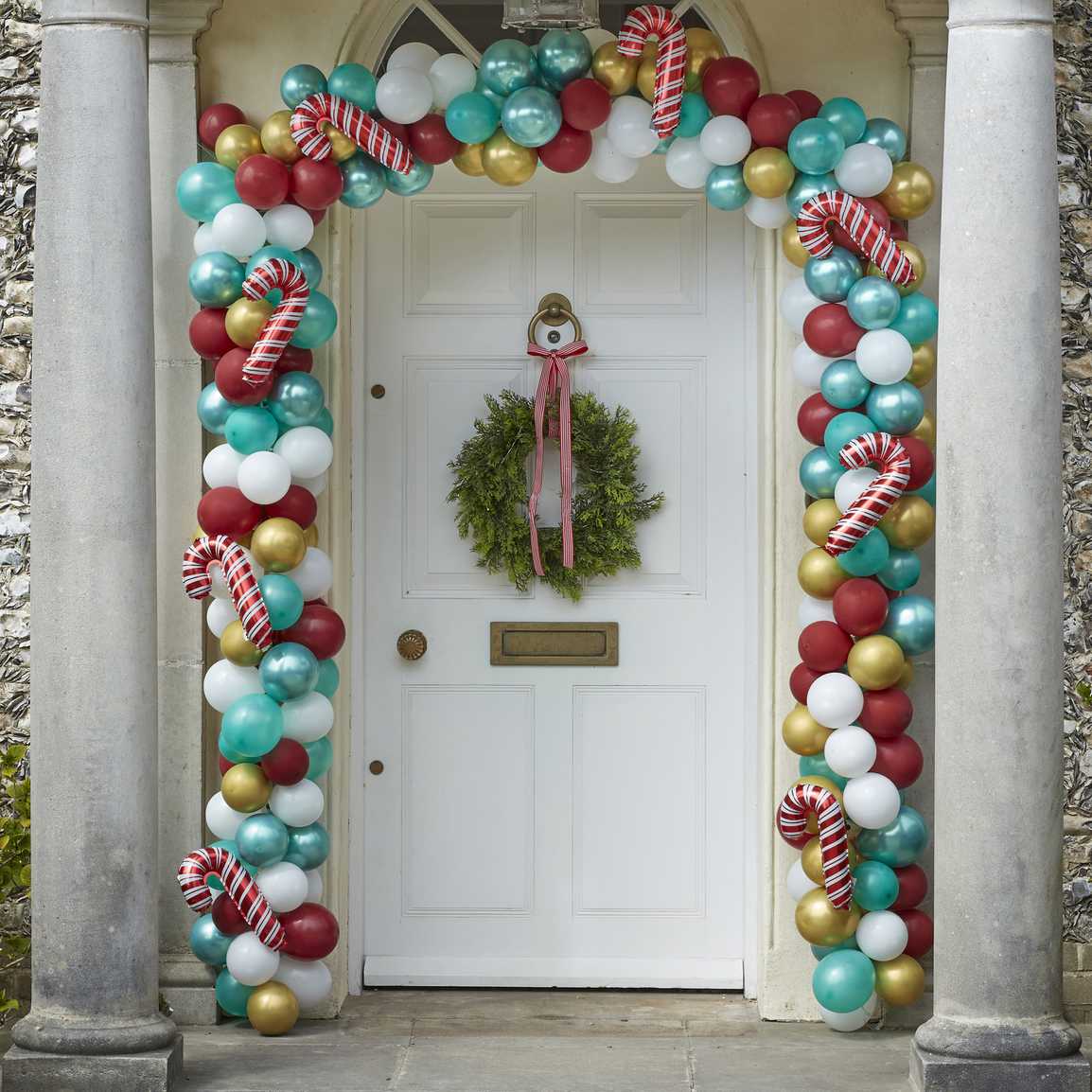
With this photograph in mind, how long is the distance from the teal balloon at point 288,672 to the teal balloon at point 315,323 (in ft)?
2.78

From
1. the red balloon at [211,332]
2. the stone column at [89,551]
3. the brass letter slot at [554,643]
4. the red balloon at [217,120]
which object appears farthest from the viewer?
the brass letter slot at [554,643]

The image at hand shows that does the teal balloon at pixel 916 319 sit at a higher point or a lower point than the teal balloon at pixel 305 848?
higher

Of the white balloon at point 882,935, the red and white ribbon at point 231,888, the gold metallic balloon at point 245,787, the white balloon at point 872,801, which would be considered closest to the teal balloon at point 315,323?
the gold metallic balloon at point 245,787

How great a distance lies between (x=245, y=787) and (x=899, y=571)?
1.89 m

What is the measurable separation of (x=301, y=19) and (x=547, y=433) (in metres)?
1.41

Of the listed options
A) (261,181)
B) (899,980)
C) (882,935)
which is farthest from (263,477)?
(899,980)

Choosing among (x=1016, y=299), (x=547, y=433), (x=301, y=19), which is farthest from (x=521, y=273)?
(x=1016, y=299)

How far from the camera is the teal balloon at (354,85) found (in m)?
4.12

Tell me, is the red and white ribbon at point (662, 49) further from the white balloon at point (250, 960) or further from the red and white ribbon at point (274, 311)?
the white balloon at point (250, 960)

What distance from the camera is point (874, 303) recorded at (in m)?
4.04

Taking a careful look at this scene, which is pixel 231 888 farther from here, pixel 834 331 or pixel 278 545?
pixel 834 331

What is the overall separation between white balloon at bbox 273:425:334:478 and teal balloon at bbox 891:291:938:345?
160cm

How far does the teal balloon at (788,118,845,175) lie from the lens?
4070 millimetres

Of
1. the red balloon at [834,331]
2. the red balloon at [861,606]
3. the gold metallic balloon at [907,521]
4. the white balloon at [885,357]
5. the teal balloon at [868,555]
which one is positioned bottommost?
the red balloon at [861,606]
